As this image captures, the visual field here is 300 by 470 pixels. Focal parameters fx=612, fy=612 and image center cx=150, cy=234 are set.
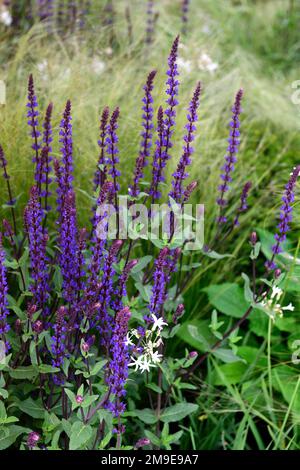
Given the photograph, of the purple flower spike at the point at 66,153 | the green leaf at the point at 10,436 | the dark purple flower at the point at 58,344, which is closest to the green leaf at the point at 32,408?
the green leaf at the point at 10,436

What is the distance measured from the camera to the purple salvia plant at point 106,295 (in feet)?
6.00

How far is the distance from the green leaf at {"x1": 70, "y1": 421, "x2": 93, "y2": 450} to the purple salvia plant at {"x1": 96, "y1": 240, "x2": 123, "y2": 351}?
1.01 ft

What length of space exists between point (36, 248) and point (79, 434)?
58 centimetres

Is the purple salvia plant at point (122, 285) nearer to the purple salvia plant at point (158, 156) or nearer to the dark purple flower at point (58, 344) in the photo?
the dark purple flower at point (58, 344)

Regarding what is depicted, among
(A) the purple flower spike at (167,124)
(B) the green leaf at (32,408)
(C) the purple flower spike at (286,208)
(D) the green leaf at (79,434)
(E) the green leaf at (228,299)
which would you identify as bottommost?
(B) the green leaf at (32,408)

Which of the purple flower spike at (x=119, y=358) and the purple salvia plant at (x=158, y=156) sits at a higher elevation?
the purple salvia plant at (x=158, y=156)

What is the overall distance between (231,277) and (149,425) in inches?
38.9

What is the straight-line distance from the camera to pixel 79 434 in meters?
1.80

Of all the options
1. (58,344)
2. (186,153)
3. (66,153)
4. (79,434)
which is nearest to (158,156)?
(186,153)

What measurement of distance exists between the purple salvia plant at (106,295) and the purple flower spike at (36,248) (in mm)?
202

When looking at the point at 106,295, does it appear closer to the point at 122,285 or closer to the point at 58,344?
the point at 122,285

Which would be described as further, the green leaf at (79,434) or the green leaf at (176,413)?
the green leaf at (176,413)
